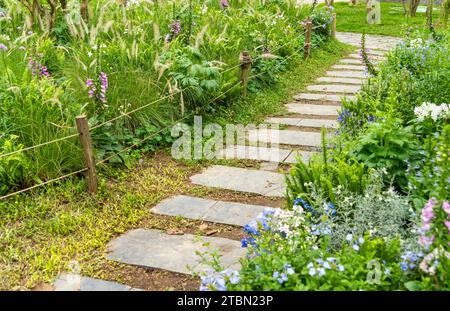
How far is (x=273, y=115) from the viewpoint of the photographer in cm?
659

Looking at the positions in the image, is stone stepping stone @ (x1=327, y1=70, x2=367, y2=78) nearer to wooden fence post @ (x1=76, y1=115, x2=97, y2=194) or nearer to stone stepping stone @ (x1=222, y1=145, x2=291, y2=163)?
stone stepping stone @ (x1=222, y1=145, x2=291, y2=163)

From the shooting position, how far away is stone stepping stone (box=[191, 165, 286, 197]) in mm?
4605

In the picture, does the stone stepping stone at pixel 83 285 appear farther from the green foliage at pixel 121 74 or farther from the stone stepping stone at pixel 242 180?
the stone stepping stone at pixel 242 180

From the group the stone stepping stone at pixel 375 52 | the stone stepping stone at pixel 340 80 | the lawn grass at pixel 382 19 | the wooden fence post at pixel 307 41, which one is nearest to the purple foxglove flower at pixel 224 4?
the wooden fence post at pixel 307 41

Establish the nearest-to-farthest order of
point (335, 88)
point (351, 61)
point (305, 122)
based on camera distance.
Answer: point (305, 122), point (335, 88), point (351, 61)

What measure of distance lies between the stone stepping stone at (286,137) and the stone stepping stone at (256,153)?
0.22 meters

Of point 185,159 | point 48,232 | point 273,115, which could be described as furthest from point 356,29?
point 48,232

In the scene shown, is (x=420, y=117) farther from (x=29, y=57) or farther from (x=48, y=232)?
(x=29, y=57)

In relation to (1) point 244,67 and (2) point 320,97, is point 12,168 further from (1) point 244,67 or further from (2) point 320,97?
(2) point 320,97

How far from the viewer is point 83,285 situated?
3260 millimetres

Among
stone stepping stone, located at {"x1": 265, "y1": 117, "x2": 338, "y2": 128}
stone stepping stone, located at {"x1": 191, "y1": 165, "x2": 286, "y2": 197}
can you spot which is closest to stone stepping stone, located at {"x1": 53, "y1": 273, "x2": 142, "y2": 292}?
stone stepping stone, located at {"x1": 191, "y1": 165, "x2": 286, "y2": 197}

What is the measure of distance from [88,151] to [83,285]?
Result: 1.30 meters

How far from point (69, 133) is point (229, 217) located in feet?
4.91

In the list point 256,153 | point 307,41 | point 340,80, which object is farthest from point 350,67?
point 256,153
